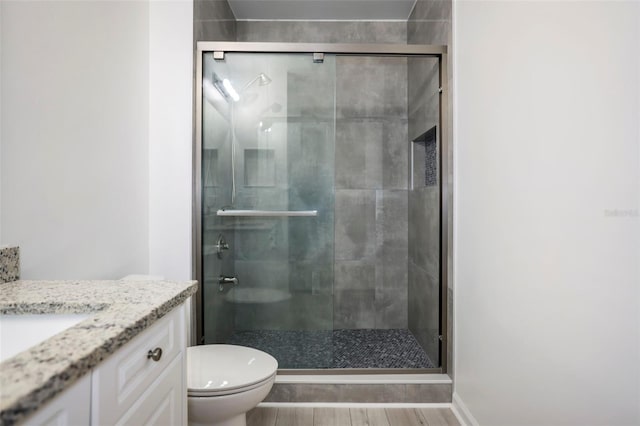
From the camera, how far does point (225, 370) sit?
4.82 feet

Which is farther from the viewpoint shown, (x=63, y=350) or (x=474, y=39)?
(x=474, y=39)

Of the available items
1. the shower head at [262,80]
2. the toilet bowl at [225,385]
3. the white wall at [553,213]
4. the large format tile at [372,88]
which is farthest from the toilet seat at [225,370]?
A: the large format tile at [372,88]

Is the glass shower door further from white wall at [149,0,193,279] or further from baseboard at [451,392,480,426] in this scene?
baseboard at [451,392,480,426]

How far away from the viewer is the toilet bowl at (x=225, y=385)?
1324 mm

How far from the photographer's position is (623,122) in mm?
894

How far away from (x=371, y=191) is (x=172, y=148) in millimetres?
1567

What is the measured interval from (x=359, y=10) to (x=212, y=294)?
232 centimetres

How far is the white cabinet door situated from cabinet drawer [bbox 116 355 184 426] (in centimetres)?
13

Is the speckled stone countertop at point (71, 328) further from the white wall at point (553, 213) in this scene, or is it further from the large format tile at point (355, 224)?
the large format tile at point (355, 224)

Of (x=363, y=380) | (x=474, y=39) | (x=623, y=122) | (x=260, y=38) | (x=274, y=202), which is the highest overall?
(x=260, y=38)

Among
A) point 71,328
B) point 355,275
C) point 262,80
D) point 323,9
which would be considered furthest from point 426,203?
point 71,328

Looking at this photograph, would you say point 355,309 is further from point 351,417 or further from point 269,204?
point 269,204

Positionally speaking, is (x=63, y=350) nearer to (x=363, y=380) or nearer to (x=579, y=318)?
(x=579, y=318)

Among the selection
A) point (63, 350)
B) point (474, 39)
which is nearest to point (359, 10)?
point (474, 39)
